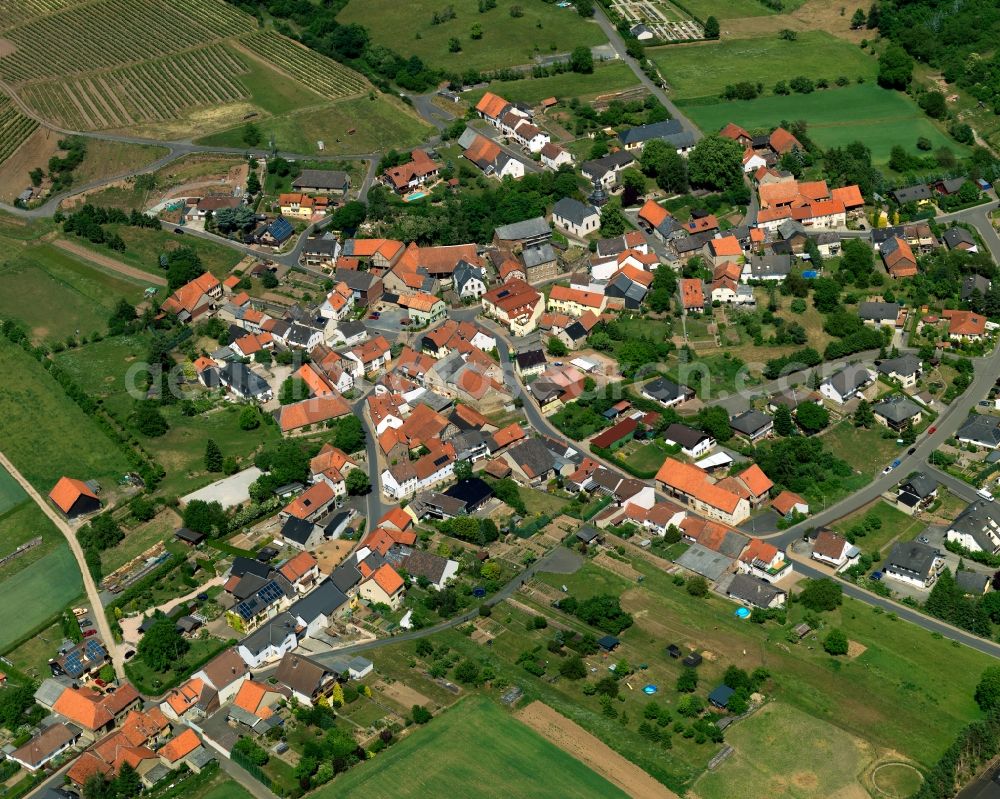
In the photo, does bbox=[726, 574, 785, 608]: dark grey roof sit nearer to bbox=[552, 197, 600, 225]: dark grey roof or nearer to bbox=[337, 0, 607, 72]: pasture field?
bbox=[552, 197, 600, 225]: dark grey roof

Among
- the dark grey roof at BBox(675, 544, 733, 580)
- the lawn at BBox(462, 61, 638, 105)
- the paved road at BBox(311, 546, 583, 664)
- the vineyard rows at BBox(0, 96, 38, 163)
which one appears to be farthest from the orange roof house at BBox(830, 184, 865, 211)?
the vineyard rows at BBox(0, 96, 38, 163)

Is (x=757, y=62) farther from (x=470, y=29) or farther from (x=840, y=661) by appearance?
(x=840, y=661)

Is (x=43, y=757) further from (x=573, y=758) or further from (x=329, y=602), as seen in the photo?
(x=573, y=758)

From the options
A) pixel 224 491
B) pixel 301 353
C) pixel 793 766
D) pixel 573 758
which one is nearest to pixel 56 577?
pixel 224 491

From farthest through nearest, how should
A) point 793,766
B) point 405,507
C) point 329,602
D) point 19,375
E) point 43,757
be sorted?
point 19,375 < point 405,507 < point 329,602 < point 43,757 < point 793,766

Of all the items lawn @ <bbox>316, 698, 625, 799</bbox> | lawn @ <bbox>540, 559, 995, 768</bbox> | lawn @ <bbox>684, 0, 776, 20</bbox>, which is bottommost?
lawn @ <bbox>316, 698, 625, 799</bbox>

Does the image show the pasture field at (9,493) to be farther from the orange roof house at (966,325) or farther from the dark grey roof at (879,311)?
the orange roof house at (966,325)
